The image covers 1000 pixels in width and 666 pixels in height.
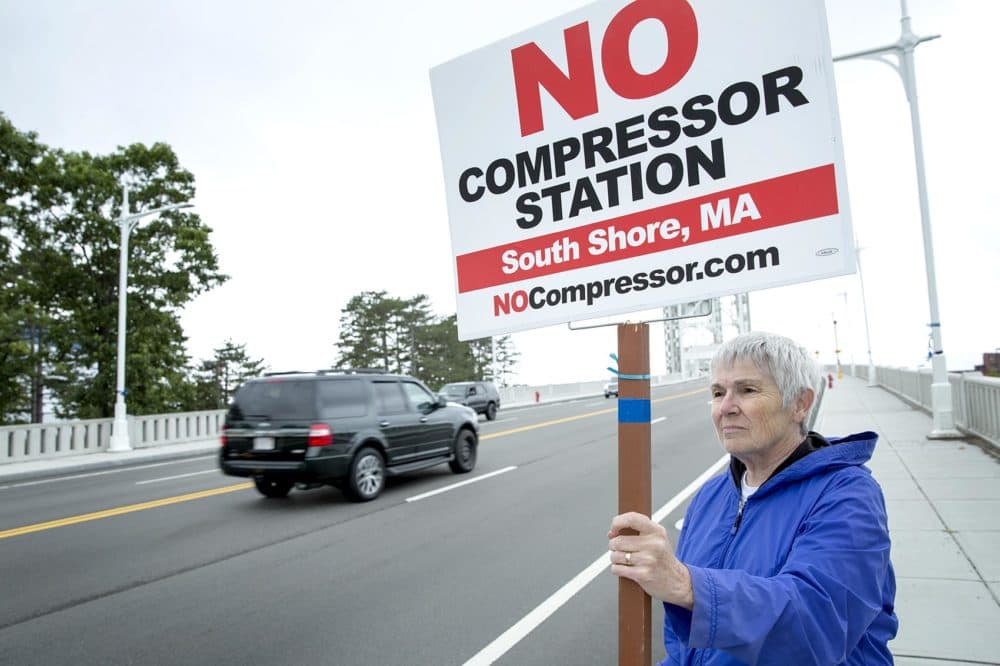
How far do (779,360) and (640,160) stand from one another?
0.73 meters

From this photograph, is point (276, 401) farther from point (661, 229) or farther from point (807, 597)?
point (807, 597)

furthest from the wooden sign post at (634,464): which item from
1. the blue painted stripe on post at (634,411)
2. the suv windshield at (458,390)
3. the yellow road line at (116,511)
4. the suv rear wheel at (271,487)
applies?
the suv windshield at (458,390)

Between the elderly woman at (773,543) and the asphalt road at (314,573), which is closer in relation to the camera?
the elderly woman at (773,543)

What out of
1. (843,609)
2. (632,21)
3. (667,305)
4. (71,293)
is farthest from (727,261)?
(71,293)

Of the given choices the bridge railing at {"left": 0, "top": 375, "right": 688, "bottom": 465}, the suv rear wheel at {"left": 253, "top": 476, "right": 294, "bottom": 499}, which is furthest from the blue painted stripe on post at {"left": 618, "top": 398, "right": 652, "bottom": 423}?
the bridge railing at {"left": 0, "top": 375, "right": 688, "bottom": 465}

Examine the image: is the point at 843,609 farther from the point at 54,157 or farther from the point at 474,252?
the point at 54,157

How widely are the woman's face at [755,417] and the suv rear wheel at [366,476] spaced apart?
335 inches

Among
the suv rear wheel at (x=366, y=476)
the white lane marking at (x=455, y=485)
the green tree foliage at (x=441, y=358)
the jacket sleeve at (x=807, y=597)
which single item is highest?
the green tree foliage at (x=441, y=358)

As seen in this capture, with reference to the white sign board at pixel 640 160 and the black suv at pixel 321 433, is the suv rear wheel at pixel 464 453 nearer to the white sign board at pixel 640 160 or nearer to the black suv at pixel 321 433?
the black suv at pixel 321 433

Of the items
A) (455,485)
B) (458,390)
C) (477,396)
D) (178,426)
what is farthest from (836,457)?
(458,390)

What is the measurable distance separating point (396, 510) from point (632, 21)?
8164 millimetres

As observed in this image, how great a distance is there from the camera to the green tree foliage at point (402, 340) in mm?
72938

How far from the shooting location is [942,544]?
588 cm

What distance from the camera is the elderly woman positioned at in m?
1.45
